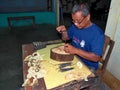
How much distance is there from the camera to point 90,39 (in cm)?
144

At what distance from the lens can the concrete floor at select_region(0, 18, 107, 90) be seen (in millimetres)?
2365

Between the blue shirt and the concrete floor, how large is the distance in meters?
1.12

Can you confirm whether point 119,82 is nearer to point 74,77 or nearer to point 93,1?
point 74,77

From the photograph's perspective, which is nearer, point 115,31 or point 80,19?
point 80,19

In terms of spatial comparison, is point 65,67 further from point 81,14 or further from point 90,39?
point 81,14

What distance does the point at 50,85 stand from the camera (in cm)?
106

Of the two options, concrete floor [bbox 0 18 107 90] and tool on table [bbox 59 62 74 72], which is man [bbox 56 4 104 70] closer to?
tool on table [bbox 59 62 74 72]

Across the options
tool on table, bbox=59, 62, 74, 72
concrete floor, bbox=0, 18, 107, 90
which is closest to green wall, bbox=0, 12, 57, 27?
concrete floor, bbox=0, 18, 107, 90

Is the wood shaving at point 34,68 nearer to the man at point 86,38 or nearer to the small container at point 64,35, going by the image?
the man at point 86,38

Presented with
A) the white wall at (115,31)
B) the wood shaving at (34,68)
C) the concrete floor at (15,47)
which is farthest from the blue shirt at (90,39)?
the concrete floor at (15,47)

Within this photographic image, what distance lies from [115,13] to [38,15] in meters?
3.08

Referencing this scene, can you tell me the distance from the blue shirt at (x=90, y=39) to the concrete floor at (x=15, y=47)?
112 cm

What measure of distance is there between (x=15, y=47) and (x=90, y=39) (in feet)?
7.85

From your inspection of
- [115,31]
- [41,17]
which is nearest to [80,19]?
[115,31]
